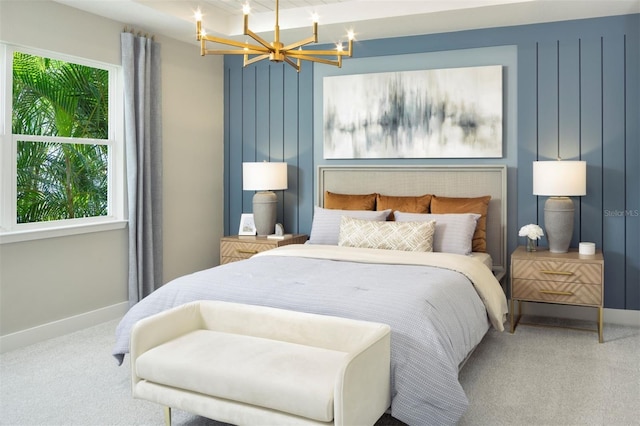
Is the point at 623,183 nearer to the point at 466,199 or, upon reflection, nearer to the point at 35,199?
the point at 466,199

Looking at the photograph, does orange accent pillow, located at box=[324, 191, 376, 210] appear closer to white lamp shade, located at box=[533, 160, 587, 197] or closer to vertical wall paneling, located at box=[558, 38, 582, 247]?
white lamp shade, located at box=[533, 160, 587, 197]

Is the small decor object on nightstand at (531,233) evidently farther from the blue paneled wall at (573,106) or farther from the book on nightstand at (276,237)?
the book on nightstand at (276,237)

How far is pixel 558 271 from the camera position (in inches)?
165

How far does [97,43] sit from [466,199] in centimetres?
326

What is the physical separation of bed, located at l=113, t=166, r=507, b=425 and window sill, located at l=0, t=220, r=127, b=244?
1.22 meters

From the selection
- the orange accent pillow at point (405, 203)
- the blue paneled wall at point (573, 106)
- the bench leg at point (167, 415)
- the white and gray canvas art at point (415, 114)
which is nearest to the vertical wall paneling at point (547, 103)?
the blue paneled wall at point (573, 106)

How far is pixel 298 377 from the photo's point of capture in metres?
2.30

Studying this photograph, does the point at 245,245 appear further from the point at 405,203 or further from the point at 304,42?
the point at 304,42

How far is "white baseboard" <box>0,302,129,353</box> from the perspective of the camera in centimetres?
398

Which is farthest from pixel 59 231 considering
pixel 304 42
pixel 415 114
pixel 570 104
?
pixel 570 104

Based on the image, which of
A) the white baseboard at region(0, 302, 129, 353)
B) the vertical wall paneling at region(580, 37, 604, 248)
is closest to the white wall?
the white baseboard at region(0, 302, 129, 353)

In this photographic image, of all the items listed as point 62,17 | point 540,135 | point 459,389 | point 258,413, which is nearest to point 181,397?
point 258,413

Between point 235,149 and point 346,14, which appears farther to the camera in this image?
point 235,149

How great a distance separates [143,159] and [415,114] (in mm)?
2419
